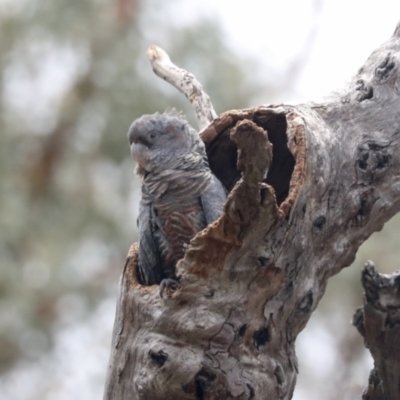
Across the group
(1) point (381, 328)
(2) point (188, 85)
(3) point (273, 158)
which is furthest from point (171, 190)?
(1) point (381, 328)

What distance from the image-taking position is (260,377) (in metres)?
2.94

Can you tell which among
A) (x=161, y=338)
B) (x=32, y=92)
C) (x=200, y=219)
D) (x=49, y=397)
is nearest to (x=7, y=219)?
(x=32, y=92)

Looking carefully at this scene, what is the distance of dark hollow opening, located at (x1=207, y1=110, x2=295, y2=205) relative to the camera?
3496 mm

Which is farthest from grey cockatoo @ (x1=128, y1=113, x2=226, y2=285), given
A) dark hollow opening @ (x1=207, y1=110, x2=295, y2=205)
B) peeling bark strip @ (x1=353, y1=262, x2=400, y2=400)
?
peeling bark strip @ (x1=353, y1=262, x2=400, y2=400)

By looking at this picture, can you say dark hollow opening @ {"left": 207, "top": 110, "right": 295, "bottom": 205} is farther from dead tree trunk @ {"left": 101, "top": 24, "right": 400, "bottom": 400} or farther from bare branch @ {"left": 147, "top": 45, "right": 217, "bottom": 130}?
bare branch @ {"left": 147, "top": 45, "right": 217, "bottom": 130}

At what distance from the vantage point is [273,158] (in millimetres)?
3760

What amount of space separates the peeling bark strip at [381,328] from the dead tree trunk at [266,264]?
0.09 m

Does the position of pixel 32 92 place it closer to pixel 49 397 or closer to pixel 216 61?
pixel 216 61

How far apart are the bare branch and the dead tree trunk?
0.56 m

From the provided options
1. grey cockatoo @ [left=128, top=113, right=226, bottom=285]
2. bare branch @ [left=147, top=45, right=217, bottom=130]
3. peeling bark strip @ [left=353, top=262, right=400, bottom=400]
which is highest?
bare branch @ [left=147, top=45, right=217, bottom=130]

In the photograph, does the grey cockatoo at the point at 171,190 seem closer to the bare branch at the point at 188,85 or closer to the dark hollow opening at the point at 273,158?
the dark hollow opening at the point at 273,158

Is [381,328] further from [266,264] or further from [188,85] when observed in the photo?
[188,85]

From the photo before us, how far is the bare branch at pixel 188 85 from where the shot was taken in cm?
403

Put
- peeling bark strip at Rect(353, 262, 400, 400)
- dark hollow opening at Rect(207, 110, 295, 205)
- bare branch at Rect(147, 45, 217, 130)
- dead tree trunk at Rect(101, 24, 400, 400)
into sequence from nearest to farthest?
dead tree trunk at Rect(101, 24, 400, 400), peeling bark strip at Rect(353, 262, 400, 400), dark hollow opening at Rect(207, 110, 295, 205), bare branch at Rect(147, 45, 217, 130)
